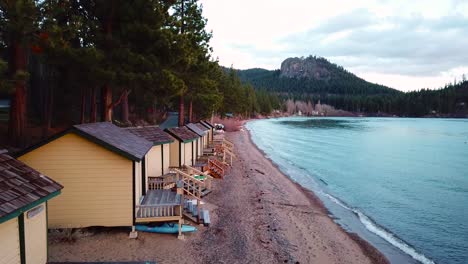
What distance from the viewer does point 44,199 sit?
9.55 m

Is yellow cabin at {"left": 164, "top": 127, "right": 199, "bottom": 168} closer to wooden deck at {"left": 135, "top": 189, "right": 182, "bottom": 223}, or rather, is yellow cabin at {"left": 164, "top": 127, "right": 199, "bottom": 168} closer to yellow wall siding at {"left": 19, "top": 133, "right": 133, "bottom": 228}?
wooden deck at {"left": 135, "top": 189, "right": 182, "bottom": 223}

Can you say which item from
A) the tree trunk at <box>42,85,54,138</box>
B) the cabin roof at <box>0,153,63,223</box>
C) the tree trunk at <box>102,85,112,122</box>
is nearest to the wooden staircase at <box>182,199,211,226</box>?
the cabin roof at <box>0,153,63,223</box>

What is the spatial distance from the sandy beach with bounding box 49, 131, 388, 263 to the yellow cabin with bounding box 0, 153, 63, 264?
2.28 metres

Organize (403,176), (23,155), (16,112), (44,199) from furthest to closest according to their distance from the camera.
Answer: (403,176) → (16,112) → (23,155) → (44,199)

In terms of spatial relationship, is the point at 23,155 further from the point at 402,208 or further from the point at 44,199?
the point at 402,208

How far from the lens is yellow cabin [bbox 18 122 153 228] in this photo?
13484 mm

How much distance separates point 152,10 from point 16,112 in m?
9.28

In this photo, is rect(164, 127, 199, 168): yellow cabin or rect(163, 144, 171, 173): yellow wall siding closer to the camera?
rect(163, 144, 171, 173): yellow wall siding

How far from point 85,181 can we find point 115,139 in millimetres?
1979

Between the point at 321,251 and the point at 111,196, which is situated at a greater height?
the point at 111,196

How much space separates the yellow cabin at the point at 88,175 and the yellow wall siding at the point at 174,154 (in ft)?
32.8

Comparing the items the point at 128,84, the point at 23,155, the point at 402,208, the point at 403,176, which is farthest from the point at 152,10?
the point at 403,176

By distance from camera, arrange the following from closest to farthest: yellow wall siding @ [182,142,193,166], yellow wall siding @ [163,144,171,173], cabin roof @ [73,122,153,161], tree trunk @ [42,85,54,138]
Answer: cabin roof @ [73,122,153,161], yellow wall siding @ [163,144,171,173], yellow wall siding @ [182,142,193,166], tree trunk @ [42,85,54,138]

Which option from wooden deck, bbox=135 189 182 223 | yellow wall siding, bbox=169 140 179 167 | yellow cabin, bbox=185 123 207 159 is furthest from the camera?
yellow cabin, bbox=185 123 207 159
